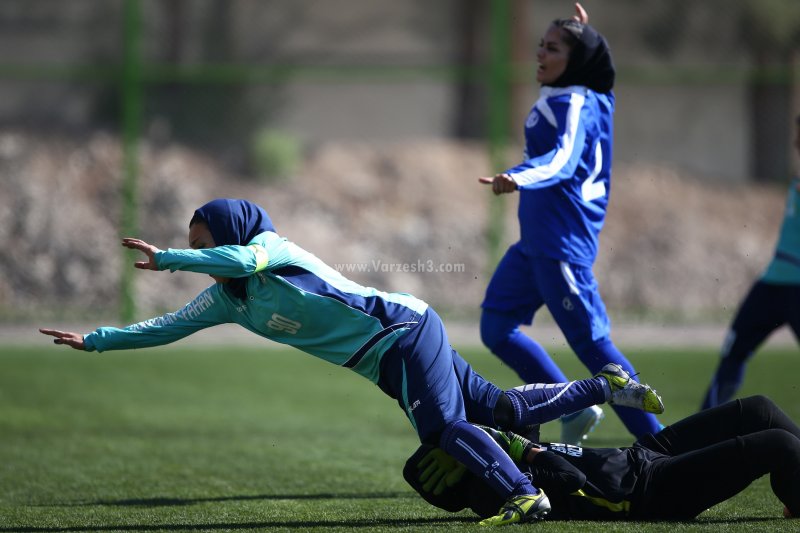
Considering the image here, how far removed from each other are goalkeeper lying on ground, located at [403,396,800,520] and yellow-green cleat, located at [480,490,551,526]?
12 cm

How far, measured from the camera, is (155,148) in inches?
738

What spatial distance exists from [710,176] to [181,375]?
12.5 m

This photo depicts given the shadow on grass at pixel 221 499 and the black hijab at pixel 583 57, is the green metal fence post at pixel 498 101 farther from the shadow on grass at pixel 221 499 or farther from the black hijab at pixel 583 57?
the shadow on grass at pixel 221 499

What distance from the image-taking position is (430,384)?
4.96 m

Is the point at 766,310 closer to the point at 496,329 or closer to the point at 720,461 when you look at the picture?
the point at 496,329

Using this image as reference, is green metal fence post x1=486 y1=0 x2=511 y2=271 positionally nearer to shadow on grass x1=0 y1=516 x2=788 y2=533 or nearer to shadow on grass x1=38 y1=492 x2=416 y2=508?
shadow on grass x1=38 y1=492 x2=416 y2=508

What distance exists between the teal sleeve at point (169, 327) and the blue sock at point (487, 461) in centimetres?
118

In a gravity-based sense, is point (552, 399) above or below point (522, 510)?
above

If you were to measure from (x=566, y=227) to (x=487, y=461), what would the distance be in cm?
171

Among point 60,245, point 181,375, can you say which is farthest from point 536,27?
point 181,375

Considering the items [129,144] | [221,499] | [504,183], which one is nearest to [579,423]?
[504,183]

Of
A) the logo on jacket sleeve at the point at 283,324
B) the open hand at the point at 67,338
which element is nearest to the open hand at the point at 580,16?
the logo on jacket sleeve at the point at 283,324

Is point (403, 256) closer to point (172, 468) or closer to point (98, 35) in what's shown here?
point (98, 35)

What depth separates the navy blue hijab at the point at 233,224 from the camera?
4.96 metres
